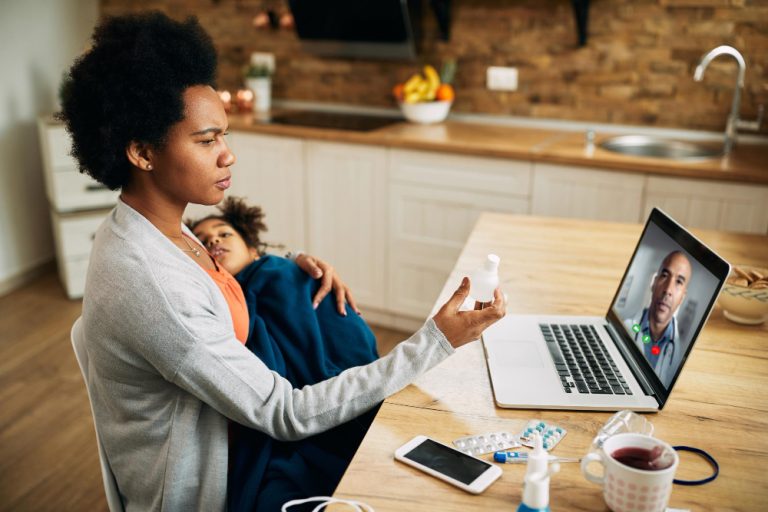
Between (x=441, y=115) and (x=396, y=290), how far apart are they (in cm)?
89

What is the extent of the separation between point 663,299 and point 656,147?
6.65 ft

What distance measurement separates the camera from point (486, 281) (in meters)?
1.25

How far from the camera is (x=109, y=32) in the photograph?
3.88 ft

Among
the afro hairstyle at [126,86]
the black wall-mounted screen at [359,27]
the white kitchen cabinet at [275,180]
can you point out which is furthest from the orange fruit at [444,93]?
the afro hairstyle at [126,86]

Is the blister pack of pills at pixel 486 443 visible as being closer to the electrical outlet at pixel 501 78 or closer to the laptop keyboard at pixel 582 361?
the laptop keyboard at pixel 582 361

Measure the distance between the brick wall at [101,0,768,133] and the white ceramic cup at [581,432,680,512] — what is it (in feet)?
8.40

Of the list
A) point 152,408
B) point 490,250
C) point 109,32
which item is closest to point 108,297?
point 152,408

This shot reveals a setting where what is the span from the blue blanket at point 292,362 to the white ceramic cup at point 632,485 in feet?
1.78

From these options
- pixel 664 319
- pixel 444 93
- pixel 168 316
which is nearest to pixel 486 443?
pixel 664 319

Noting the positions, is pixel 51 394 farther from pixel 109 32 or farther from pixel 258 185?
pixel 109 32

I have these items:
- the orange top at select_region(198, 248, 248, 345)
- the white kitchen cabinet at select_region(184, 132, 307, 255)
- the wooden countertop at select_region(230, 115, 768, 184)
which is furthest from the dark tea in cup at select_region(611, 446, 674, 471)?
the white kitchen cabinet at select_region(184, 132, 307, 255)

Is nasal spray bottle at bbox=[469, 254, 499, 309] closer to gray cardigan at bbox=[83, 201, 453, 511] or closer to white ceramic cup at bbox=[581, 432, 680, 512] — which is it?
gray cardigan at bbox=[83, 201, 453, 511]

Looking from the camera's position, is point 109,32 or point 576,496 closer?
point 576,496

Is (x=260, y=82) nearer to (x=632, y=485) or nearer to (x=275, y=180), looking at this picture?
(x=275, y=180)
